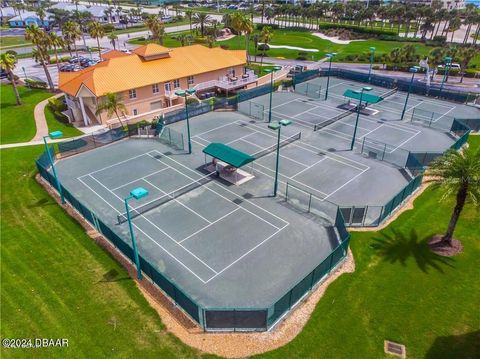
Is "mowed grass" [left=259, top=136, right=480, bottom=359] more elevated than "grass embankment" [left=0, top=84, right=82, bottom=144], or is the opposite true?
"grass embankment" [left=0, top=84, right=82, bottom=144]

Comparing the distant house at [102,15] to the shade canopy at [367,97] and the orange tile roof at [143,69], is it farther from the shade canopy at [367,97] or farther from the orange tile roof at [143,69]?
the shade canopy at [367,97]

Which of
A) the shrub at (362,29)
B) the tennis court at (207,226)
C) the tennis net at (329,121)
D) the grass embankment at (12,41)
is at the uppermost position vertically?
the shrub at (362,29)

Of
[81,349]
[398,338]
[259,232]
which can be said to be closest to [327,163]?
[259,232]

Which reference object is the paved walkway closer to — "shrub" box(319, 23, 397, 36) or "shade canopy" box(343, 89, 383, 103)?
"shade canopy" box(343, 89, 383, 103)

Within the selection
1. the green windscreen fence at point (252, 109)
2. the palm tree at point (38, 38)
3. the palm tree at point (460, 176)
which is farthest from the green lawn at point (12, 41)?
the palm tree at point (460, 176)

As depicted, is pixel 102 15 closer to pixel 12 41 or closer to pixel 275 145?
pixel 12 41

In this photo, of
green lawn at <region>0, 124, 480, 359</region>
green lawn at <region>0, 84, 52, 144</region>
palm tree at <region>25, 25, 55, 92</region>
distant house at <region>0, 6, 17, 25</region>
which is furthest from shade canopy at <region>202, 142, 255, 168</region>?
distant house at <region>0, 6, 17, 25</region>

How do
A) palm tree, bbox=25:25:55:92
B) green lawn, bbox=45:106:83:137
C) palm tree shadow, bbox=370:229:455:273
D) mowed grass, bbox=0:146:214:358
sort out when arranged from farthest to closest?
1. palm tree, bbox=25:25:55:92
2. green lawn, bbox=45:106:83:137
3. palm tree shadow, bbox=370:229:455:273
4. mowed grass, bbox=0:146:214:358
